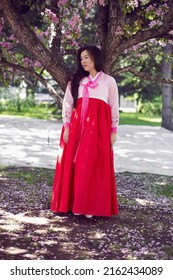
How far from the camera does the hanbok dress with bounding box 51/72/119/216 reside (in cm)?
579

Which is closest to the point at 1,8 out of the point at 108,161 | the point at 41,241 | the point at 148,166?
the point at 108,161

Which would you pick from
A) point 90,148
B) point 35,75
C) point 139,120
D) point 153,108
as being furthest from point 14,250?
point 153,108

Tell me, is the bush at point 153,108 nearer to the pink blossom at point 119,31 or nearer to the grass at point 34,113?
the grass at point 34,113

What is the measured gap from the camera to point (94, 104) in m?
5.83

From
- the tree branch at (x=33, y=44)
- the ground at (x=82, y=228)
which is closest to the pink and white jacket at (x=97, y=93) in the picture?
the tree branch at (x=33, y=44)

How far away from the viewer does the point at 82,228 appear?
556cm

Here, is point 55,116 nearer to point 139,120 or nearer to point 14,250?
point 139,120

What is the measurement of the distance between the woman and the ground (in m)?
0.25

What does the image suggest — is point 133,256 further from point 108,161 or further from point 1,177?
point 1,177

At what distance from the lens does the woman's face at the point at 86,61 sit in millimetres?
5793

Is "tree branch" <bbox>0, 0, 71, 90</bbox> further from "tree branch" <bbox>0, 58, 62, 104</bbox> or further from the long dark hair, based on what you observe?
the long dark hair

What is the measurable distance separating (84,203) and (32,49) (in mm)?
2031

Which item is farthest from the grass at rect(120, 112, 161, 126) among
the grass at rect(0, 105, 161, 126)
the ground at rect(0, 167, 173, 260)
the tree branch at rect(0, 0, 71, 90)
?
the tree branch at rect(0, 0, 71, 90)

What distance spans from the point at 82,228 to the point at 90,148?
898 millimetres
